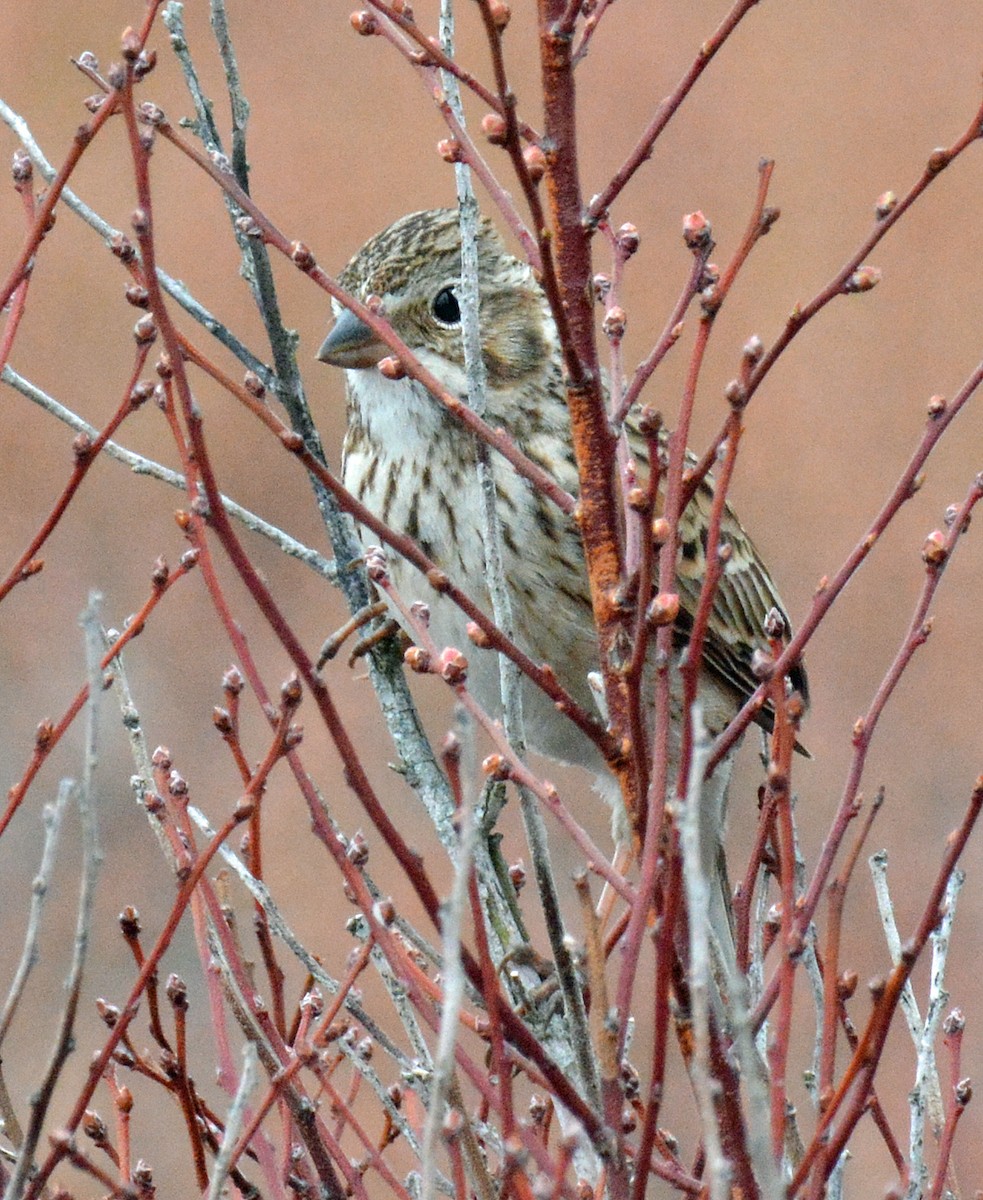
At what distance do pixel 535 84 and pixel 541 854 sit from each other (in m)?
8.01

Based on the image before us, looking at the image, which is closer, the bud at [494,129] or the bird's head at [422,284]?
the bud at [494,129]

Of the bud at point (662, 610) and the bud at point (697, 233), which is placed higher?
the bud at point (697, 233)

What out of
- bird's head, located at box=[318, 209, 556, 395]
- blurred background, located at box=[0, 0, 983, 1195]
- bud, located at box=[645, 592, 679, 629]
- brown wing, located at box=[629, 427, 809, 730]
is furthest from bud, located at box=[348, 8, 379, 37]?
blurred background, located at box=[0, 0, 983, 1195]

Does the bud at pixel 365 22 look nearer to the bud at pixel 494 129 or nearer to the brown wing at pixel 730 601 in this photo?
the bud at pixel 494 129

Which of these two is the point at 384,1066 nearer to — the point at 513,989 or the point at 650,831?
the point at 513,989

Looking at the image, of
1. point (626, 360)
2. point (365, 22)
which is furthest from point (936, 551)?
point (626, 360)

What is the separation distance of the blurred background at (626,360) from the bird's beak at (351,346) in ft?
12.2

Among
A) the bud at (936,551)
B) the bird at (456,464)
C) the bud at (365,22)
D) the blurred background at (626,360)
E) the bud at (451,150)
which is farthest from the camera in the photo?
the blurred background at (626,360)

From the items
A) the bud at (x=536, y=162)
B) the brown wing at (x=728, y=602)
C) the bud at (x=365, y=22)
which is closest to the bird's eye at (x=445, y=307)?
the brown wing at (x=728, y=602)

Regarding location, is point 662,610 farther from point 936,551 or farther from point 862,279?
point 862,279

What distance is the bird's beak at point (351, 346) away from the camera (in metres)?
3.33

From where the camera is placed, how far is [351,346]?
334 cm

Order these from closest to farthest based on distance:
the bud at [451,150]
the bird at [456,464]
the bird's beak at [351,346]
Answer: the bud at [451,150] < the bird's beak at [351,346] < the bird at [456,464]

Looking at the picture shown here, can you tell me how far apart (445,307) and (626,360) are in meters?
4.87
